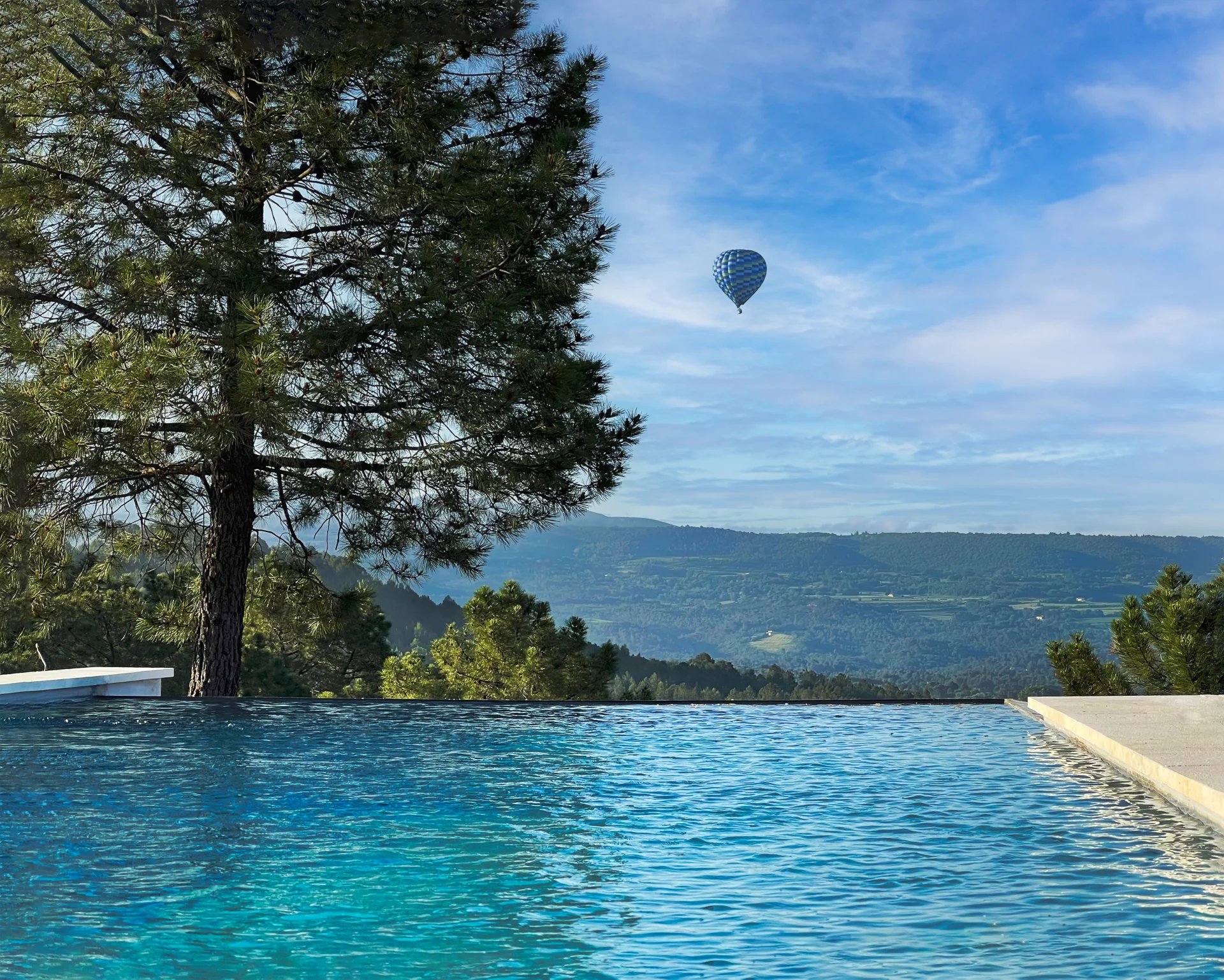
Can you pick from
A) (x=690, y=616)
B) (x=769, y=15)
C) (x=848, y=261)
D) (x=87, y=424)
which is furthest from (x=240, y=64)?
(x=690, y=616)

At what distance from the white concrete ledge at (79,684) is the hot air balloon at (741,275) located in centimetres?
1420

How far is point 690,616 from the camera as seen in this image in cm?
10994

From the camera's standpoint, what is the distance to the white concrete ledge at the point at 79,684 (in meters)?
8.91

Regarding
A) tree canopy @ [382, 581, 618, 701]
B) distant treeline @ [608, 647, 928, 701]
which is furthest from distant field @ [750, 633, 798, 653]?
tree canopy @ [382, 581, 618, 701]

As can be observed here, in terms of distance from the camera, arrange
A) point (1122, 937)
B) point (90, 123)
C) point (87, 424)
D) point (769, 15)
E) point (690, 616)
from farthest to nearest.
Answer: point (690, 616)
point (769, 15)
point (90, 123)
point (87, 424)
point (1122, 937)

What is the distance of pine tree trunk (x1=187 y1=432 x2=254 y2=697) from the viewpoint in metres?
10.2

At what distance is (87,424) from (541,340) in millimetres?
3883

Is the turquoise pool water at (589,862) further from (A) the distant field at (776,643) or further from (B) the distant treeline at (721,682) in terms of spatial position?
(A) the distant field at (776,643)

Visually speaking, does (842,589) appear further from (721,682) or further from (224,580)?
(224,580)

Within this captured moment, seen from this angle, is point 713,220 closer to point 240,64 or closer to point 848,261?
point 848,261

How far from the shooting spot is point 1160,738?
20.3ft

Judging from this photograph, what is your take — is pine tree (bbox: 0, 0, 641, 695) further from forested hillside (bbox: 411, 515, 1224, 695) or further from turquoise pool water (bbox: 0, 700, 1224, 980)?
forested hillside (bbox: 411, 515, 1224, 695)

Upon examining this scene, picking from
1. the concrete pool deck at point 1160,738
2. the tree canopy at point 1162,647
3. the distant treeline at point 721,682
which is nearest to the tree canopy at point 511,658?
the tree canopy at point 1162,647

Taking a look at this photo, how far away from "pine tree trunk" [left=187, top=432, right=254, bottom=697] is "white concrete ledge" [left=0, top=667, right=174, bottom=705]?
1.38 ft
